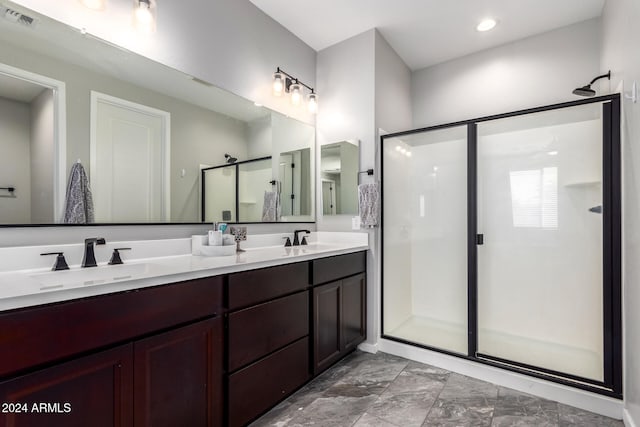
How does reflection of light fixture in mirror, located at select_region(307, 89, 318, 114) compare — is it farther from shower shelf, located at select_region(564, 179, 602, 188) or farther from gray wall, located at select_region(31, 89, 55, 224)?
shower shelf, located at select_region(564, 179, 602, 188)

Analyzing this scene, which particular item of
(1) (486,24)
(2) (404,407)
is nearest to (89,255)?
(2) (404,407)

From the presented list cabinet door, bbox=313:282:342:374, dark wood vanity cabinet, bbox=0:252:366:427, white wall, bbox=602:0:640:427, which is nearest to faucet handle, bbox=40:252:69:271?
dark wood vanity cabinet, bbox=0:252:366:427

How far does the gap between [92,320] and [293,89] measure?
86.5 inches

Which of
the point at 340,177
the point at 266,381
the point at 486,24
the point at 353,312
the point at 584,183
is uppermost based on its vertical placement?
the point at 486,24

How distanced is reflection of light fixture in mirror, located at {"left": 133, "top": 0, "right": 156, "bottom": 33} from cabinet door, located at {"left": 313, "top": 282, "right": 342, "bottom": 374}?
68.9 inches

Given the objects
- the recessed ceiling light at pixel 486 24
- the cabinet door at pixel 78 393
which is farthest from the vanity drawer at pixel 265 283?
the recessed ceiling light at pixel 486 24

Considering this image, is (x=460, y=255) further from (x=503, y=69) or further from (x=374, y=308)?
(x=503, y=69)

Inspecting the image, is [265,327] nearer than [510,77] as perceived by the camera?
Yes

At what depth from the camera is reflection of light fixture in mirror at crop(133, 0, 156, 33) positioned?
1.59m

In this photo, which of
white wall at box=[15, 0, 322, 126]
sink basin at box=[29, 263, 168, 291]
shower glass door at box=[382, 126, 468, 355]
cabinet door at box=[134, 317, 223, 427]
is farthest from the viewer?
Result: shower glass door at box=[382, 126, 468, 355]

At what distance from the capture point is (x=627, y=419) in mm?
1597

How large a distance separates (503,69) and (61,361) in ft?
11.8

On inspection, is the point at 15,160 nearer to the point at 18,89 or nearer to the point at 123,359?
the point at 18,89

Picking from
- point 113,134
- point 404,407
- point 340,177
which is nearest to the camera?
point 113,134
